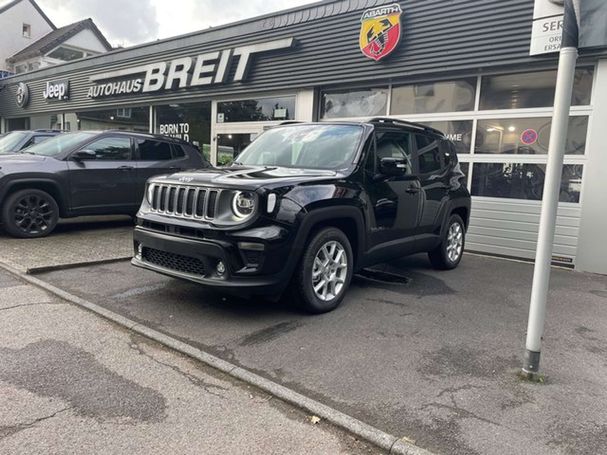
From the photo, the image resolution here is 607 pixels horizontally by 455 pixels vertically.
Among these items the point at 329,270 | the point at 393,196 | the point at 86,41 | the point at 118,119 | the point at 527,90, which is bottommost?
the point at 329,270

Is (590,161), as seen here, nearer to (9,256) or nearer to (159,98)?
(9,256)

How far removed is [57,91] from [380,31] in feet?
45.7

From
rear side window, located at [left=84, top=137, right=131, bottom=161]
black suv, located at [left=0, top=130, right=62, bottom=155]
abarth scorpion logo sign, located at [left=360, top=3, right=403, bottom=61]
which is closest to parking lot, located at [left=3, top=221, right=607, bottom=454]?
rear side window, located at [left=84, top=137, right=131, bottom=161]

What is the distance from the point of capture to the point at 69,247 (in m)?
6.90

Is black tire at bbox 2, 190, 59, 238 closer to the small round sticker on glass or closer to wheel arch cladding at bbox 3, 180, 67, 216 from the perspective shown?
wheel arch cladding at bbox 3, 180, 67, 216

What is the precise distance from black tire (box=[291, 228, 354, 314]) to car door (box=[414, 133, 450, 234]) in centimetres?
166

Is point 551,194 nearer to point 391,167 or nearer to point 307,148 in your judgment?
point 391,167

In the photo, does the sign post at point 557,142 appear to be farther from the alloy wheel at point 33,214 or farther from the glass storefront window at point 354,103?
the alloy wheel at point 33,214

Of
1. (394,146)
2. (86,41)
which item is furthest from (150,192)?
(86,41)

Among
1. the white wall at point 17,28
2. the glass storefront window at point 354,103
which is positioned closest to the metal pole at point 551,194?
the glass storefront window at point 354,103

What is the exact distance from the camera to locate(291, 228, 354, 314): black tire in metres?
4.29

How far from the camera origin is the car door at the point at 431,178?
19.6ft

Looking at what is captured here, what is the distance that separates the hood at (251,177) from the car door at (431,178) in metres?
1.76

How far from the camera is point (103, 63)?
15758mm
